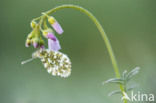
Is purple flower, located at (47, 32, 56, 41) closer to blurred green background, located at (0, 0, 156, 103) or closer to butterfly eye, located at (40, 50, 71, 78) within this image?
butterfly eye, located at (40, 50, 71, 78)

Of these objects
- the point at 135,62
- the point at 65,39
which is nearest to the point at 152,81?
the point at 135,62

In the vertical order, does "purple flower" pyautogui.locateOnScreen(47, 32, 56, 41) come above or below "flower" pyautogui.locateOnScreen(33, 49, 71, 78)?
above

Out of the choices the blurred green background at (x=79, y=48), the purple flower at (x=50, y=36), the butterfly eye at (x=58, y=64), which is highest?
the blurred green background at (x=79, y=48)

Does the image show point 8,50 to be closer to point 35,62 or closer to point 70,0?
point 35,62

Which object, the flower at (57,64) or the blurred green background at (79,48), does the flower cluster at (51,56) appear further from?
the blurred green background at (79,48)

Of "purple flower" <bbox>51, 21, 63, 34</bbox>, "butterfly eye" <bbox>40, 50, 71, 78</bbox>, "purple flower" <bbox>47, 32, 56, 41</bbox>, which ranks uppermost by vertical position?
"purple flower" <bbox>51, 21, 63, 34</bbox>

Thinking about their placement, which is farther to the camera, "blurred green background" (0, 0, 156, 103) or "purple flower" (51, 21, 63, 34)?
"blurred green background" (0, 0, 156, 103)

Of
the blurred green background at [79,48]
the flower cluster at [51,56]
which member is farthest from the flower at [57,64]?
the blurred green background at [79,48]

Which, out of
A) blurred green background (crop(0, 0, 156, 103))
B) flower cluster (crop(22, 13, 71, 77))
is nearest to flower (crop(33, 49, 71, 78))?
flower cluster (crop(22, 13, 71, 77))
